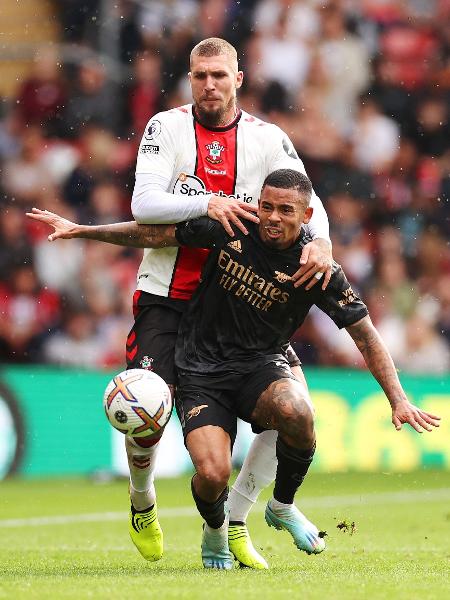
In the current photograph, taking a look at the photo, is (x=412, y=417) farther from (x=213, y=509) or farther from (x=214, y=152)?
(x=214, y=152)

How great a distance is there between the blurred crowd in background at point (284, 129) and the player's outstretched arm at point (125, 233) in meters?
7.10

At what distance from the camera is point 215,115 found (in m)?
7.33

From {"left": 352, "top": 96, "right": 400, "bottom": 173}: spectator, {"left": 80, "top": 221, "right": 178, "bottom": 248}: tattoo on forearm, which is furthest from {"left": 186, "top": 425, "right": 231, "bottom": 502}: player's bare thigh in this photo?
{"left": 352, "top": 96, "right": 400, "bottom": 173}: spectator

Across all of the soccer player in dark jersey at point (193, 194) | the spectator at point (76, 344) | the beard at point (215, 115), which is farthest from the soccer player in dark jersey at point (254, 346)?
the spectator at point (76, 344)

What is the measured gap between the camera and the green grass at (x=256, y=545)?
5980 mm

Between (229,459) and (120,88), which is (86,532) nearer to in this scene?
(229,459)

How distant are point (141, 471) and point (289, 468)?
88 centimetres

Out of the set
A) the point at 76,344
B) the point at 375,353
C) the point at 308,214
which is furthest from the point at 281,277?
the point at 76,344

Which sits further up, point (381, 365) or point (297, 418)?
point (381, 365)

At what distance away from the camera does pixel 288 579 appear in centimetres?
644

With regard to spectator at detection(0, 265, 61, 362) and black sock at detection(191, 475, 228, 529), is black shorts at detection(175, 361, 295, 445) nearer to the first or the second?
black sock at detection(191, 475, 228, 529)

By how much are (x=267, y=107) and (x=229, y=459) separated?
9.47 m

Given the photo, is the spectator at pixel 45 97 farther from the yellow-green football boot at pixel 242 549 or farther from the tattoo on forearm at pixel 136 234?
the yellow-green football boot at pixel 242 549

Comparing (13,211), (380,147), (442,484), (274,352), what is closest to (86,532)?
(274,352)
